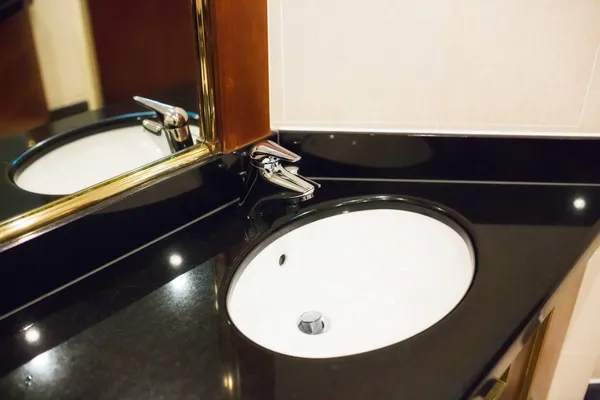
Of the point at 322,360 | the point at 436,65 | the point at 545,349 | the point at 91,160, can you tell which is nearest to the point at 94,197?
the point at 91,160

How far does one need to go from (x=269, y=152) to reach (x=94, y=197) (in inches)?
12.7

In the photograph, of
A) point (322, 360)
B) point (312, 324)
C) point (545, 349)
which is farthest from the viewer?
point (545, 349)

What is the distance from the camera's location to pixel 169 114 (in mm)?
1012

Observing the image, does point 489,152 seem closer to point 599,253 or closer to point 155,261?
point 599,253

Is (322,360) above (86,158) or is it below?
below

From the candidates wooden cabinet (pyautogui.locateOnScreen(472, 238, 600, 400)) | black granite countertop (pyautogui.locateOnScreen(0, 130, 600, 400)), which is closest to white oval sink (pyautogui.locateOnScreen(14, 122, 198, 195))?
black granite countertop (pyautogui.locateOnScreen(0, 130, 600, 400))

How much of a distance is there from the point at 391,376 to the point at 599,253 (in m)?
0.76

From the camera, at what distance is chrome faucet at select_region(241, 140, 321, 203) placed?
41.5 inches

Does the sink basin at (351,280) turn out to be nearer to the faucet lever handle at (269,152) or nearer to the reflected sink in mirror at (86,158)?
the faucet lever handle at (269,152)

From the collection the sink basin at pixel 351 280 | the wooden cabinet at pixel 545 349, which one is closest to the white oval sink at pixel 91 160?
the sink basin at pixel 351 280

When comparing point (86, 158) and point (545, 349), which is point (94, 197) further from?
point (545, 349)

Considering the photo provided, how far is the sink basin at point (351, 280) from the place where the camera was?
0.95 meters

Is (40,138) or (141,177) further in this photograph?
(141,177)

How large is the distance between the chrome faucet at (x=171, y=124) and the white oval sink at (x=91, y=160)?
0.04 ft
